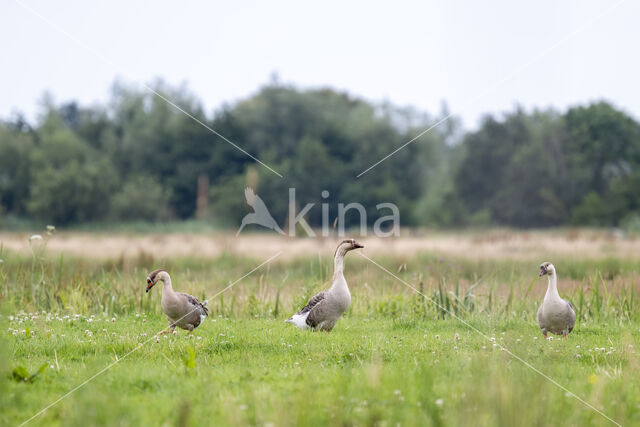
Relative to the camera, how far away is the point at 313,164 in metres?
63.9

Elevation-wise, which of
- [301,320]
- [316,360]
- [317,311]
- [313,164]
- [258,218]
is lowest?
[316,360]

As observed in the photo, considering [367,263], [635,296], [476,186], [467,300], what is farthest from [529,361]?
[476,186]

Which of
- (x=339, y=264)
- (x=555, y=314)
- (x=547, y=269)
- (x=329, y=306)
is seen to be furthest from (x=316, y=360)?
(x=547, y=269)

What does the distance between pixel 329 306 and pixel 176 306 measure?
2.47 meters

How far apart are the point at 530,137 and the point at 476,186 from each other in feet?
25.2

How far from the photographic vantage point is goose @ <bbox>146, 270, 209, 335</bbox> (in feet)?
31.6

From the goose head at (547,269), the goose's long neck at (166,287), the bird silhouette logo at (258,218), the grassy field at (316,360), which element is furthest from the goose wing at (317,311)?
the bird silhouette logo at (258,218)

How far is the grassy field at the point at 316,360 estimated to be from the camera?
18.7ft

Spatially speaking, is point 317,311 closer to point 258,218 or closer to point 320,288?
point 320,288

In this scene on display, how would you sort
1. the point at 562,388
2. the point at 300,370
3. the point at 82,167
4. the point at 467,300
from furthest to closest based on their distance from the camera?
the point at 82,167, the point at 467,300, the point at 300,370, the point at 562,388

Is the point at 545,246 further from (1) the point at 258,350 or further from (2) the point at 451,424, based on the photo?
(2) the point at 451,424

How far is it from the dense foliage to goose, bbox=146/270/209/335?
135 feet

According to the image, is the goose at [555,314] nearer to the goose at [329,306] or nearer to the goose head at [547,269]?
the goose head at [547,269]

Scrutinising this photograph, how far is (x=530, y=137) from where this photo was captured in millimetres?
65000
